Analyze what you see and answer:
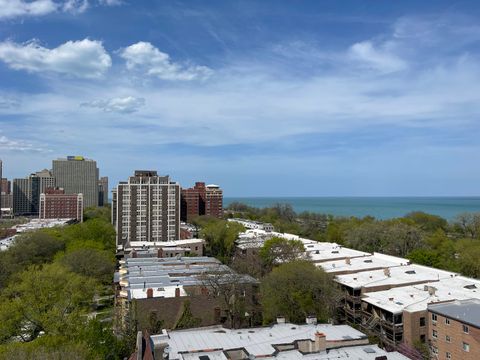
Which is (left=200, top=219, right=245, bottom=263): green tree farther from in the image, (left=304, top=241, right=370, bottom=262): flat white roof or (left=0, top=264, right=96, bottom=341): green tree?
(left=0, top=264, right=96, bottom=341): green tree

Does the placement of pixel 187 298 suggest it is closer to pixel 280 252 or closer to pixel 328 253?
pixel 280 252

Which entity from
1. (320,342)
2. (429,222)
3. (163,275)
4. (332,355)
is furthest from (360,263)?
(429,222)

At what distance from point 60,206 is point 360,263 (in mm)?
135823

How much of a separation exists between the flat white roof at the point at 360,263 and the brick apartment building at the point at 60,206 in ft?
421

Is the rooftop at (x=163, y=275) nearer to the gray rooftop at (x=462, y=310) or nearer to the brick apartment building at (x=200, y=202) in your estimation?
the gray rooftop at (x=462, y=310)

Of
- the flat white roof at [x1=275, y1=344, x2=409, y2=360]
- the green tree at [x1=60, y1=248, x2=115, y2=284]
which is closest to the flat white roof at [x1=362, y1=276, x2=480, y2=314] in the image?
the flat white roof at [x1=275, y1=344, x2=409, y2=360]

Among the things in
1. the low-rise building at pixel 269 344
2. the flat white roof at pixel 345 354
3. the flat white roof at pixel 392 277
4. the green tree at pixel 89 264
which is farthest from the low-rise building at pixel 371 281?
the green tree at pixel 89 264

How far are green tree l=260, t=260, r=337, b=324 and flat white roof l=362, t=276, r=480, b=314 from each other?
4.27 m

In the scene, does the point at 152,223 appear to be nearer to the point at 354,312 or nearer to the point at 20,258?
the point at 20,258

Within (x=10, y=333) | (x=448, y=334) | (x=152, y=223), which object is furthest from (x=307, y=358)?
Result: (x=152, y=223)

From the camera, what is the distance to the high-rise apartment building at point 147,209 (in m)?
89.8

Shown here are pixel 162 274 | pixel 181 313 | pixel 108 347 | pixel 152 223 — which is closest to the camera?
pixel 108 347

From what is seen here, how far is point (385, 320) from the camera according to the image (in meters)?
33.9

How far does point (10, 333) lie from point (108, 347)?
24.3 feet
